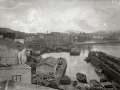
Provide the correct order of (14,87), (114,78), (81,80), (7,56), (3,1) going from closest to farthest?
(14,87) < (3,1) < (7,56) < (81,80) < (114,78)

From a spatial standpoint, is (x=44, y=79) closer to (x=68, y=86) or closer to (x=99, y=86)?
(x=68, y=86)

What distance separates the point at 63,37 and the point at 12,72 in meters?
30.2

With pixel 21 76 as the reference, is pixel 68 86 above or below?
below

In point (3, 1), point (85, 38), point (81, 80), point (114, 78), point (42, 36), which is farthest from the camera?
point (85, 38)

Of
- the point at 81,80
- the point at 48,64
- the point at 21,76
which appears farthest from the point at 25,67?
the point at 81,80

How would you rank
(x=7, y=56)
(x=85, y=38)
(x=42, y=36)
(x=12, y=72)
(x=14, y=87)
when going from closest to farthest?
(x=14, y=87) → (x=12, y=72) → (x=7, y=56) → (x=42, y=36) → (x=85, y=38)

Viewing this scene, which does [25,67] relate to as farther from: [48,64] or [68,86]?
[48,64]

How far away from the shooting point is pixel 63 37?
111ft

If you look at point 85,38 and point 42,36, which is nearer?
point 42,36

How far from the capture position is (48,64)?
7.44m

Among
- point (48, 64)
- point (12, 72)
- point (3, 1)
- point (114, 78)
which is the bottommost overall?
point (114, 78)

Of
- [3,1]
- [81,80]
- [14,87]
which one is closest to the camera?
[14,87]

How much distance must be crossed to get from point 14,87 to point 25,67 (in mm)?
1691

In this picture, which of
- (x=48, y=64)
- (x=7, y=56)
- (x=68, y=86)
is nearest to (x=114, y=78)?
A: (x=68, y=86)
